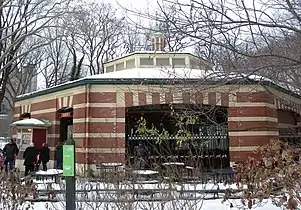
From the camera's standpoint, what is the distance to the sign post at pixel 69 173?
25.1 feet

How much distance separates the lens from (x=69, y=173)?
774 cm

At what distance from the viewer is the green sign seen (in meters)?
7.75

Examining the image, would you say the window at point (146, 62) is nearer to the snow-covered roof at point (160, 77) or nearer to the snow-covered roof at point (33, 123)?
Result: the snow-covered roof at point (160, 77)

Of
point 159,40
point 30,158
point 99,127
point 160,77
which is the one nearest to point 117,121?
point 99,127

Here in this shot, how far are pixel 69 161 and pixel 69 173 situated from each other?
8.1 inches

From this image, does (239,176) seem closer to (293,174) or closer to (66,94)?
(293,174)

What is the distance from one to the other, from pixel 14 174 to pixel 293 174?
5.56m

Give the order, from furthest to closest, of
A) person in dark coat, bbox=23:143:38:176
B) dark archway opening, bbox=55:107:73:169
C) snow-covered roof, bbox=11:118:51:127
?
1. snow-covered roof, bbox=11:118:51:127
2. dark archway opening, bbox=55:107:73:169
3. person in dark coat, bbox=23:143:38:176

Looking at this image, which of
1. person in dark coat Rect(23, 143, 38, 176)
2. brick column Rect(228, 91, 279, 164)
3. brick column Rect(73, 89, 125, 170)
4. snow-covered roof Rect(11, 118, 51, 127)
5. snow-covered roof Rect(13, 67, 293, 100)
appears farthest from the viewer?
snow-covered roof Rect(11, 118, 51, 127)

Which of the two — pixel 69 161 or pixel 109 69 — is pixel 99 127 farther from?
pixel 69 161

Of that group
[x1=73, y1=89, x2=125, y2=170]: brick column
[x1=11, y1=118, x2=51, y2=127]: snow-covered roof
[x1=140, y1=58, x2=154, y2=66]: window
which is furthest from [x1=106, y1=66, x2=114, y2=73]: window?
[x1=73, y1=89, x2=125, y2=170]: brick column

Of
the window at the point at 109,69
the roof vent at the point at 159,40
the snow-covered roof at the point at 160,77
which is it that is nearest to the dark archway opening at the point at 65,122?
the snow-covered roof at the point at 160,77

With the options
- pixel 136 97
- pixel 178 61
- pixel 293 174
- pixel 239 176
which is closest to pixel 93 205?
pixel 239 176

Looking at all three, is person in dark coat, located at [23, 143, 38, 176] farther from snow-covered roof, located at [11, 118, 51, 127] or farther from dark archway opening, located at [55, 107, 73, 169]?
snow-covered roof, located at [11, 118, 51, 127]
